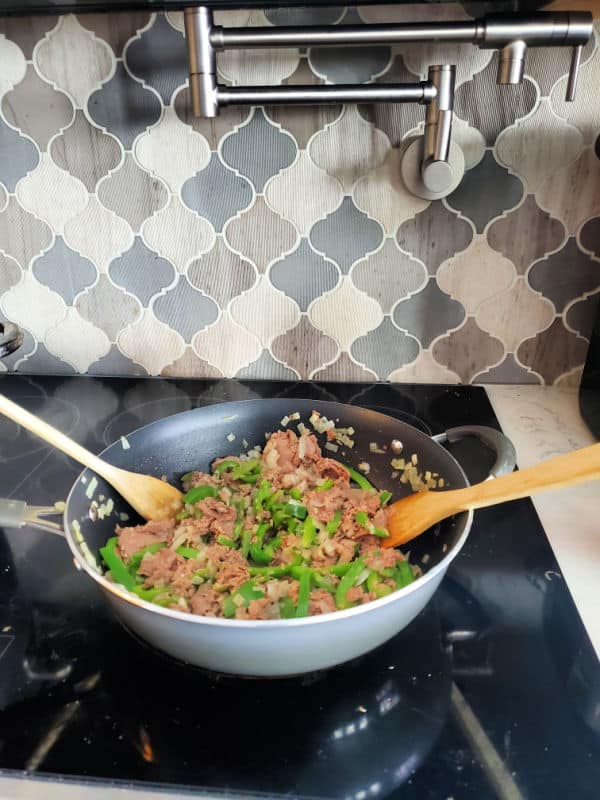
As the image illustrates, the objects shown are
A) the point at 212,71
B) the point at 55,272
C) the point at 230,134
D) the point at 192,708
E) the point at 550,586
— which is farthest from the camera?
the point at 55,272

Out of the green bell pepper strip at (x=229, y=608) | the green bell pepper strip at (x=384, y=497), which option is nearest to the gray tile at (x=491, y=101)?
the green bell pepper strip at (x=384, y=497)

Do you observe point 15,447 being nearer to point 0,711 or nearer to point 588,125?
point 0,711

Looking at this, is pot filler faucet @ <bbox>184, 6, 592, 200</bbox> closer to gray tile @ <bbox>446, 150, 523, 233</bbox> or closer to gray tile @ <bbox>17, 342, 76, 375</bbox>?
gray tile @ <bbox>446, 150, 523, 233</bbox>

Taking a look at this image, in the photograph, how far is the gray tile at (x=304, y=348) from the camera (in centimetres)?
113

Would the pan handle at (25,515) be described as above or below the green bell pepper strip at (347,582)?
above

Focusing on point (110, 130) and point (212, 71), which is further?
point (110, 130)

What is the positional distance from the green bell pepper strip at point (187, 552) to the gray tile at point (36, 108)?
2.38ft

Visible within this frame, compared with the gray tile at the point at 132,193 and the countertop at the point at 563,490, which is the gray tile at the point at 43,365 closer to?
the gray tile at the point at 132,193

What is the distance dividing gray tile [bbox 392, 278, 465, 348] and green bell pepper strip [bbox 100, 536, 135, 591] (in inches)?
24.9

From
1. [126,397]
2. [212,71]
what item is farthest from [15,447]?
[212,71]

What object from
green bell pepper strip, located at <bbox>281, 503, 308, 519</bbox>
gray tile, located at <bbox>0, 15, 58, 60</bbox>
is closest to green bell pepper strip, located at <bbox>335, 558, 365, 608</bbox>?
green bell pepper strip, located at <bbox>281, 503, 308, 519</bbox>

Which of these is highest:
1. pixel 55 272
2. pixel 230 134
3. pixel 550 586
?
pixel 230 134

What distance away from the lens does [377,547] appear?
77 centimetres

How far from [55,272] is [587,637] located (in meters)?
1.01
